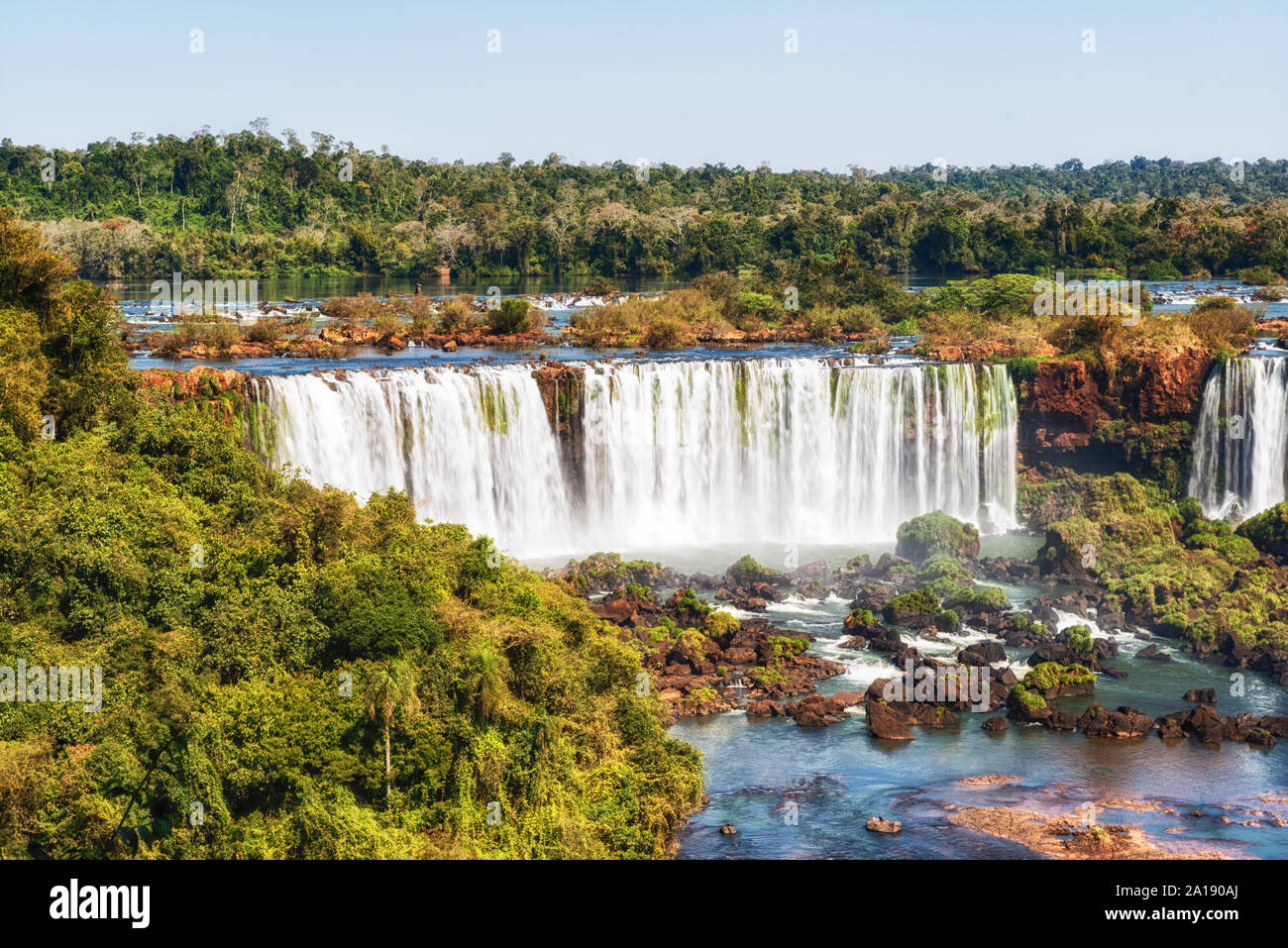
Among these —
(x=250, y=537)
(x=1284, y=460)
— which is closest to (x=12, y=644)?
(x=250, y=537)

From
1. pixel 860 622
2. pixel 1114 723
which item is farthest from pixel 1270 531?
pixel 1114 723

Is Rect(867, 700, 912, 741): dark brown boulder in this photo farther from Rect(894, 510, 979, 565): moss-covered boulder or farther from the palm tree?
Rect(894, 510, 979, 565): moss-covered boulder

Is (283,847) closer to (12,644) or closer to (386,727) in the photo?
(386,727)

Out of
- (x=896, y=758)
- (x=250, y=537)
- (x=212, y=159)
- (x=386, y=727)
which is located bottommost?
(x=896, y=758)

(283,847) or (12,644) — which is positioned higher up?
(12,644)

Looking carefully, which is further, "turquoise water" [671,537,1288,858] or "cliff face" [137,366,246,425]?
"cliff face" [137,366,246,425]

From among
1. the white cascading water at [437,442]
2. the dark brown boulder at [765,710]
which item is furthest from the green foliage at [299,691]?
the white cascading water at [437,442]

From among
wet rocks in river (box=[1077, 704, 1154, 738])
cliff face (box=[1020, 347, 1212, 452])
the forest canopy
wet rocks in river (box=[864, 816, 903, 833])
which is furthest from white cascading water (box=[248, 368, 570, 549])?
the forest canopy
